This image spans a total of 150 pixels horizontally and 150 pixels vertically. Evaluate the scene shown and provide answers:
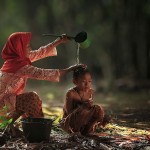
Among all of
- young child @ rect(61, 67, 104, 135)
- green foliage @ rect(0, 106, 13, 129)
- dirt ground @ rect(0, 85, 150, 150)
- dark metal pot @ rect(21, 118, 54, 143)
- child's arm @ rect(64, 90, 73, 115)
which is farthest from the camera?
child's arm @ rect(64, 90, 73, 115)

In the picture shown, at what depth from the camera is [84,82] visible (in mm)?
6395

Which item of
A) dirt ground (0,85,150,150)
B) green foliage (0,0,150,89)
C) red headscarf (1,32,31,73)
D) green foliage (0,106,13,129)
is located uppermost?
green foliage (0,0,150,89)

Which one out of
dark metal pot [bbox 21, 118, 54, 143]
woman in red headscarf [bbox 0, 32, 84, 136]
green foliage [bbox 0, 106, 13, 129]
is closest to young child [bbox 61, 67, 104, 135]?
woman in red headscarf [bbox 0, 32, 84, 136]

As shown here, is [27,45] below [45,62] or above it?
below

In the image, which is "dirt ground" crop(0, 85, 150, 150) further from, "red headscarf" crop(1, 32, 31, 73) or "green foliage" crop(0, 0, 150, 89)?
"green foliage" crop(0, 0, 150, 89)

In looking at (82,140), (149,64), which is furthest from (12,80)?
(149,64)

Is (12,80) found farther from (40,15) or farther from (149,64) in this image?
(40,15)

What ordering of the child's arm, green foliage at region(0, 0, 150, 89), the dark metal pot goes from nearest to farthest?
the dark metal pot
the child's arm
green foliage at region(0, 0, 150, 89)

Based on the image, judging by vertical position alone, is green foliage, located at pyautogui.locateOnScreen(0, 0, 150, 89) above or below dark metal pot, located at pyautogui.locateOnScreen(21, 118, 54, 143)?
above

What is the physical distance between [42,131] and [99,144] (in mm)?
783

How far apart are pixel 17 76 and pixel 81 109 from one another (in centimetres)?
106

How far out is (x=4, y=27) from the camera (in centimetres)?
3053

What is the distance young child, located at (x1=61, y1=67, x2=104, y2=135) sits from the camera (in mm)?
6223

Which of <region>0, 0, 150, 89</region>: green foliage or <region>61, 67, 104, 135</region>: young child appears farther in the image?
<region>0, 0, 150, 89</region>: green foliage
